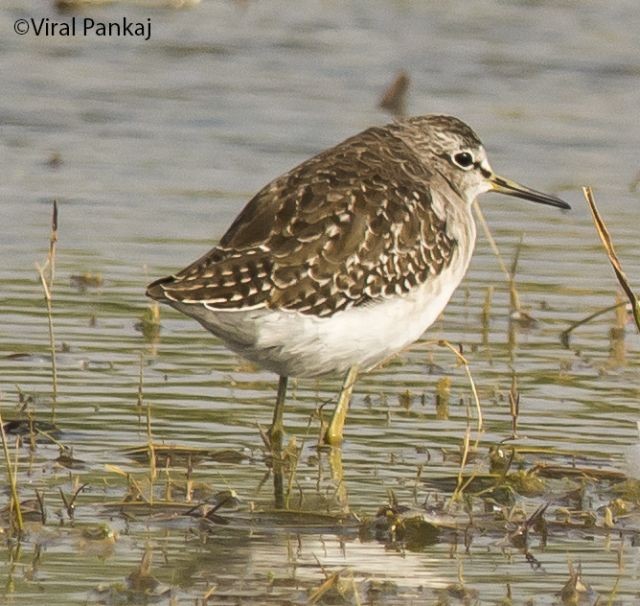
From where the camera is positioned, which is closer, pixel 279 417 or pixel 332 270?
pixel 332 270

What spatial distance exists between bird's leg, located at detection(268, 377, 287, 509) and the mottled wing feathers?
1.69 feet

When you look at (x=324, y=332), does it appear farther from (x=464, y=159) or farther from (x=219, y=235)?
(x=219, y=235)

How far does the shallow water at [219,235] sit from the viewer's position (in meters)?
7.24

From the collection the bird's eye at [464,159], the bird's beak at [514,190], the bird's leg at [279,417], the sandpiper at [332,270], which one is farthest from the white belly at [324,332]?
the bird's beak at [514,190]

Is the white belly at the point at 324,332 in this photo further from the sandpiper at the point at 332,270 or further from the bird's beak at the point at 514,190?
the bird's beak at the point at 514,190

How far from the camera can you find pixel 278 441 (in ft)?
28.9

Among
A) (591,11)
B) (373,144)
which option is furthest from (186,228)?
(591,11)

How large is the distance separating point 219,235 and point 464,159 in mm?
2785

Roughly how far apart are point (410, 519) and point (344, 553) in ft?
1.03

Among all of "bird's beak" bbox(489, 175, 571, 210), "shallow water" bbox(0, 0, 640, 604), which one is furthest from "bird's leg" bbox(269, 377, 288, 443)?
"bird's beak" bbox(489, 175, 571, 210)

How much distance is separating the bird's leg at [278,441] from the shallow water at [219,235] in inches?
2.6

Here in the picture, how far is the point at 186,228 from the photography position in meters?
12.8

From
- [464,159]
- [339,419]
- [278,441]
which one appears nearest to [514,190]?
[464,159]

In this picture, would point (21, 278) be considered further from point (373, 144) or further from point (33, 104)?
point (33, 104)
